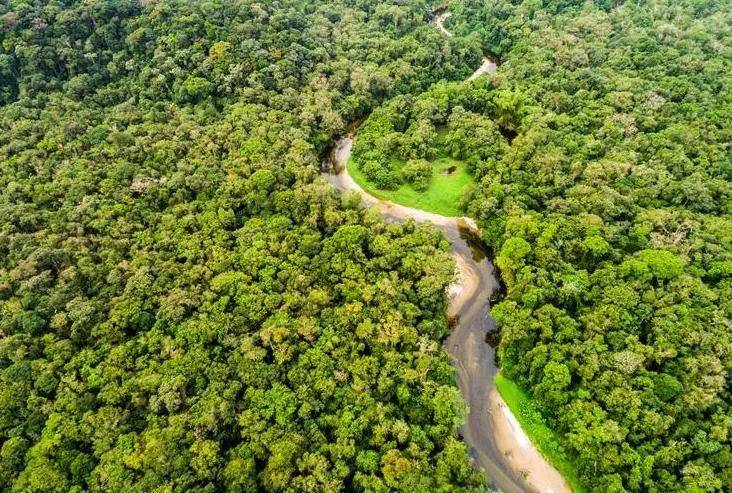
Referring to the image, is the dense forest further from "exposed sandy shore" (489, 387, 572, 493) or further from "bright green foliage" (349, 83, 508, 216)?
"exposed sandy shore" (489, 387, 572, 493)

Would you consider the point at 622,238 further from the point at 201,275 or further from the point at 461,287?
the point at 201,275

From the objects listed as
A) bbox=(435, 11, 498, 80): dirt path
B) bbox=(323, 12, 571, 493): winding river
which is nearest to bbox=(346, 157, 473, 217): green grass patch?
bbox=(323, 12, 571, 493): winding river

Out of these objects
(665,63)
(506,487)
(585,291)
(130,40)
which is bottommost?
(506,487)

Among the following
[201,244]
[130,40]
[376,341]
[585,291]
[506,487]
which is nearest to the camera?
[506,487]

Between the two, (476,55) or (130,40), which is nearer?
(130,40)

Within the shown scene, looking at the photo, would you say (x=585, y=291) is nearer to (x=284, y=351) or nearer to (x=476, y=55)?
(x=284, y=351)


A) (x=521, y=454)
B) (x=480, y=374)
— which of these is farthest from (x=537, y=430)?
(x=480, y=374)

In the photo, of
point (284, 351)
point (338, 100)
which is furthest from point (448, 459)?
point (338, 100)
